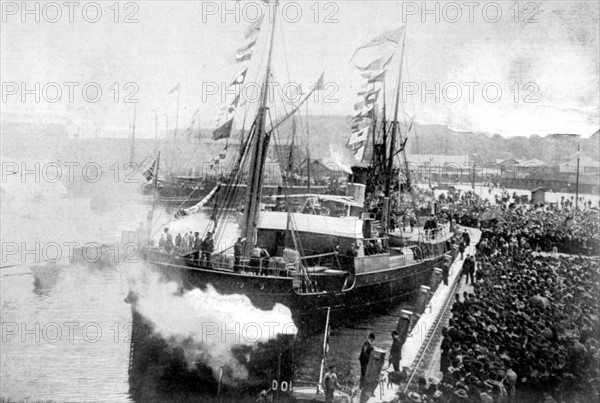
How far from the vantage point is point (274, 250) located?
8.56m

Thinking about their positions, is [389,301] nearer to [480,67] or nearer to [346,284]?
[346,284]

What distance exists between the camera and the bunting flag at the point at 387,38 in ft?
21.8

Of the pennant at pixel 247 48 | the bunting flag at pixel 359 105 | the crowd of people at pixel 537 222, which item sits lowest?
the crowd of people at pixel 537 222

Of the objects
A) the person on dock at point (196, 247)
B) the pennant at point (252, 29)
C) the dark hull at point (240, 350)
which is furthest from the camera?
the person on dock at point (196, 247)

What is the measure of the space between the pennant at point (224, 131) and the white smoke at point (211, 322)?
7.65 ft

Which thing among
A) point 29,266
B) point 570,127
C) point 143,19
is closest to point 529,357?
point 570,127

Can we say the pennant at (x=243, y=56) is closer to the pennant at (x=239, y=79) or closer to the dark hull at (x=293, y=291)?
the pennant at (x=239, y=79)

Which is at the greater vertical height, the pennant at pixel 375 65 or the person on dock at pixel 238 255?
the pennant at pixel 375 65

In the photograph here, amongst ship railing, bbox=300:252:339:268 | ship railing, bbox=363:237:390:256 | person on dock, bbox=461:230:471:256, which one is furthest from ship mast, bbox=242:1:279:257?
person on dock, bbox=461:230:471:256

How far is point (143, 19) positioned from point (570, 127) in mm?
6236

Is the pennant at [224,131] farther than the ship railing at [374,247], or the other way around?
the ship railing at [374,247]

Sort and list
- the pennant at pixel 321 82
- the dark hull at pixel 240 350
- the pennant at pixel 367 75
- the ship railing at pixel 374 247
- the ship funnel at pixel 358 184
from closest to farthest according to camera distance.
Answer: the dark hull at pixel 240 350
the pennant at pixel 321 82
the pennant at pixel 367 75
the ship railing at pixel 374 247
the ship funnel at pixel 358 184

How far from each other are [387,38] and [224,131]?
2740 mm

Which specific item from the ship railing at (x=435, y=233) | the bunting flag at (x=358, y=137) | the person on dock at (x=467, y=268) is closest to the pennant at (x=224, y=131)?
the bunting flag at (x=358, y=137)
